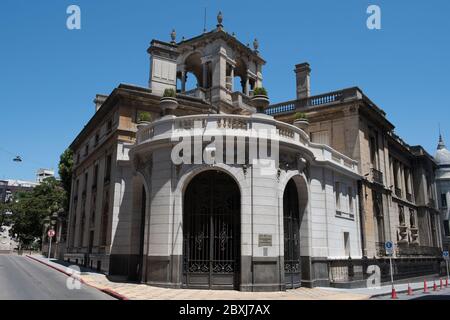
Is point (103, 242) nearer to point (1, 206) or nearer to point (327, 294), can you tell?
point (327, 294)

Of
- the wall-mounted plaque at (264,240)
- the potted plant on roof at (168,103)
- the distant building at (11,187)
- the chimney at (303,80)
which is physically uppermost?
the distant building at (11,187)

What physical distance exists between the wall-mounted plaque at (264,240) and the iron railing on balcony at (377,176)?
1530 centimetres

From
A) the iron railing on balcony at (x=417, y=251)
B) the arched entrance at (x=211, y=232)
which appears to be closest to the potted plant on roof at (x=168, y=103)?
the arched entrance at (x=211, y=232)

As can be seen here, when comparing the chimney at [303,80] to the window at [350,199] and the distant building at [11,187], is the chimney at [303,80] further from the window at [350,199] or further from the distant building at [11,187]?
the distant building at [11,187]

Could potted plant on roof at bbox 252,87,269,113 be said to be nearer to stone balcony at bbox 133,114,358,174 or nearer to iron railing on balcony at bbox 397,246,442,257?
stone balcony at bbox 133,114,358,174

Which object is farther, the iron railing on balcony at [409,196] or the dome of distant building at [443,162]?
the dome of distant building at [443,162]

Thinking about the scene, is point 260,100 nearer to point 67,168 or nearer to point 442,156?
point 67,168

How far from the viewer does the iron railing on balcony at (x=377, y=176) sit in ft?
94.8

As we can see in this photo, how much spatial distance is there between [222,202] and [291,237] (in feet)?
13.2

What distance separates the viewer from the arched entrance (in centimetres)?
1667

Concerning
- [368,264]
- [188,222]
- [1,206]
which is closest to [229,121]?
[188,222]

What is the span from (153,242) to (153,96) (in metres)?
11.5

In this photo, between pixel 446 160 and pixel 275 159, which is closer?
pixel 275 159

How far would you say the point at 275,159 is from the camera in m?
17.8
